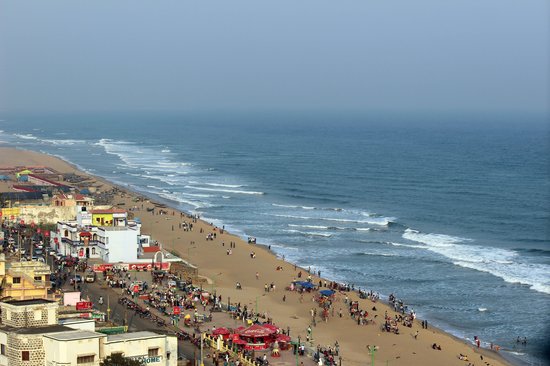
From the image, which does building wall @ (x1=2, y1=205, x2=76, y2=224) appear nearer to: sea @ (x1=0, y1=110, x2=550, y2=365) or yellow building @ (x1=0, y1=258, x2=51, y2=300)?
sea @ (x1=0, y1=110, x2=550, y2=365)

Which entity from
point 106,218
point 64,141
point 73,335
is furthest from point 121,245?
point 64,141

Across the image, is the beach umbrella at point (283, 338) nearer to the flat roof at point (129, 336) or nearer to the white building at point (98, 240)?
the flat roof at point (129, 336)

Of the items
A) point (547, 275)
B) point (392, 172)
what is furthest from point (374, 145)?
point (547, 275)

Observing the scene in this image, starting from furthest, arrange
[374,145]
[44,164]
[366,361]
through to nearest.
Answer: [374,145]
[44,164]
[366,361]

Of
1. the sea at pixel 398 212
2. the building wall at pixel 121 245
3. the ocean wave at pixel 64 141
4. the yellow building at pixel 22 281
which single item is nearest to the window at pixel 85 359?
the yellow building at pixel 22 281

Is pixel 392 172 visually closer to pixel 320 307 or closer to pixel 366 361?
pixel 320 307

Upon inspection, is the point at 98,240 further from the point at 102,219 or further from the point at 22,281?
the point at 22,281

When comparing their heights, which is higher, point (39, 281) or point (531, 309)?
point (39, 281)
